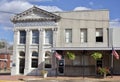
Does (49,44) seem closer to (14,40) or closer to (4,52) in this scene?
(14,40)

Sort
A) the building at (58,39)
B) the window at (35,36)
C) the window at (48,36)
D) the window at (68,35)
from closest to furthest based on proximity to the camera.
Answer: the building at (58,39)
the window at (68,35)
the window at (48,36)
the window at (35,36)

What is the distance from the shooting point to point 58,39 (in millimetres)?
37281

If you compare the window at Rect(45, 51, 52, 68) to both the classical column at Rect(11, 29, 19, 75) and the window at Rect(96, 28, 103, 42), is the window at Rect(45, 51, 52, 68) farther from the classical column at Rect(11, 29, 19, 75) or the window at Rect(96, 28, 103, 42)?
the window at Rect(96, 28, 103, 42)

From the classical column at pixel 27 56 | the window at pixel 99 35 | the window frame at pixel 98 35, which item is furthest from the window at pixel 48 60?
the window at pixel 99 35

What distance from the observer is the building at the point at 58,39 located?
36500 millimetres

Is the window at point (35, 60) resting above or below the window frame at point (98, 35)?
below

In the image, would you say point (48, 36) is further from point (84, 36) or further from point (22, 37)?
point (84, 36)

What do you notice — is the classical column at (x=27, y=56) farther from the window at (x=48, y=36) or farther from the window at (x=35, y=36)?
the window at (x=48, y=36)

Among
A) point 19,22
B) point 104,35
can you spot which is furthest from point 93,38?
point 19,22

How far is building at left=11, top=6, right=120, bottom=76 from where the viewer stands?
36.5 meters

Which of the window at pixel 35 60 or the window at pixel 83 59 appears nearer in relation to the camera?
the window at pixel 83 59

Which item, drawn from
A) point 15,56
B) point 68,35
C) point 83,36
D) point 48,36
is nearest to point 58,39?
point 68,35

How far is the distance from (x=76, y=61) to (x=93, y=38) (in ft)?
12.0

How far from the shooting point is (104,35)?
36.4m
